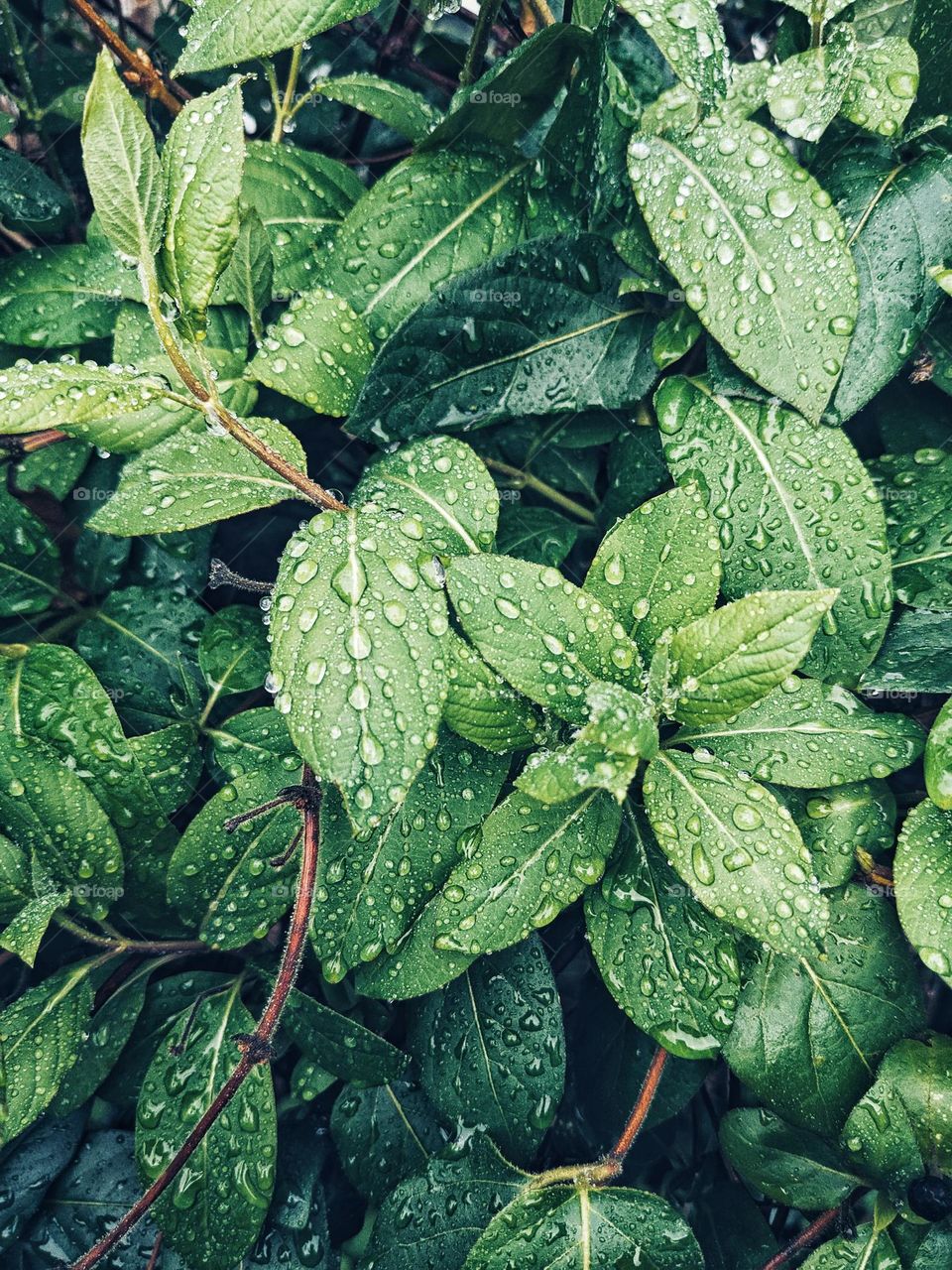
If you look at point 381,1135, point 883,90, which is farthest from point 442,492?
point 381,1135

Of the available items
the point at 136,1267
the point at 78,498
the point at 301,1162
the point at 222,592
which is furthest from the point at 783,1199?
the point at 78,498

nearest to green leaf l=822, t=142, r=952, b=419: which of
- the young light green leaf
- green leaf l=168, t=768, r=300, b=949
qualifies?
the young light green leaf

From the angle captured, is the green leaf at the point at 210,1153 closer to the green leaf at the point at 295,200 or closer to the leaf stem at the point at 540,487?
the leaf stem at the point at 540,487

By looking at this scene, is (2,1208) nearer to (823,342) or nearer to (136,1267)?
(136,1267)

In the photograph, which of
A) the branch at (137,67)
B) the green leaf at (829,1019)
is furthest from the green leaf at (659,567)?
the branch at (137,67)

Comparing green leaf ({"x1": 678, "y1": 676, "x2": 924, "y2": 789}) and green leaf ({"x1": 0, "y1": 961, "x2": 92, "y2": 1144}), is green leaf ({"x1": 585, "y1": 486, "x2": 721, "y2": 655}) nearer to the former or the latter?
green leaf ({"x1": 678, "y1": 676, "x2": 924, "y2": 789})

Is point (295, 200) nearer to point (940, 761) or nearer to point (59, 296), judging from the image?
point (59, 296)
